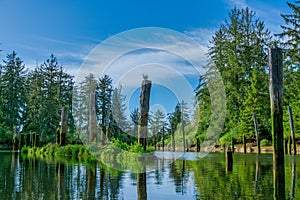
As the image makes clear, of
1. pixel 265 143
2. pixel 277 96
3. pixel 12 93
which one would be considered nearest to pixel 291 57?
pixel 265 143

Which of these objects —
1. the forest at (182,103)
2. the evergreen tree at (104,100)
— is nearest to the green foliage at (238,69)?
the forest at (182,103)

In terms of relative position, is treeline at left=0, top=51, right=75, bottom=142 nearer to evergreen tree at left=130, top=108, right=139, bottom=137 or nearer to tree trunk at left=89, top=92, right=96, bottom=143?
evergreen tree at left=130, top=108, right=139, bottom=137

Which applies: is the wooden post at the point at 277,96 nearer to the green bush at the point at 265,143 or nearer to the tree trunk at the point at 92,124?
the tree trunk at the point at 92,124

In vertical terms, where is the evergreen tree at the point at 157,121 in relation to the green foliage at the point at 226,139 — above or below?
above

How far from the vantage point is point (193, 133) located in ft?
153

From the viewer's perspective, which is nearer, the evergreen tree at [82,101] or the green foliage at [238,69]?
the green foliage at [238,69]

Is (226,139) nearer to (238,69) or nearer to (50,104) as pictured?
(238,69)

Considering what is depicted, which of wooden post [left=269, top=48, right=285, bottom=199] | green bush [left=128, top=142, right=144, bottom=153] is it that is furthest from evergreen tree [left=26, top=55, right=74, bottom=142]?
Result: wooden post [left=269, top=48, right=285, bottom=199]

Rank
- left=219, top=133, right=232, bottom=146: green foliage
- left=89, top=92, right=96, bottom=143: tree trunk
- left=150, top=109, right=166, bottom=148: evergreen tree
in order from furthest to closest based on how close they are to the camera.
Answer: left=150, top=109, right=166, bottom=148: evergreen tree, left=219, top=133, right=232, bottom=146: green foliage, left=89, top=92, right=96, bottom=143: tree trunk

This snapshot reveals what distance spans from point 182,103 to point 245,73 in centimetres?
850

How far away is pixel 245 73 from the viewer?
43188 millimetres

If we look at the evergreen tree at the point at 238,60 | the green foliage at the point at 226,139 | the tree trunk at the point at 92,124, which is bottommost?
the green foliage at the point at 226,139

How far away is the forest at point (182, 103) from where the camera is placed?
3603 cm

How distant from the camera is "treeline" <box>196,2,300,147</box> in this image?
35.4 meters
